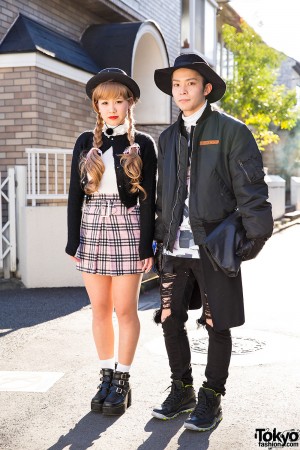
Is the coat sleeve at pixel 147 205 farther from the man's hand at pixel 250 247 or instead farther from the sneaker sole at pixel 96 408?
the sneaker sole at pixel 96 408

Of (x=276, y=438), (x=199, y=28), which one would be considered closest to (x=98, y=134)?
(x=276, y=438)

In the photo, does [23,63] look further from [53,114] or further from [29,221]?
[29,221]

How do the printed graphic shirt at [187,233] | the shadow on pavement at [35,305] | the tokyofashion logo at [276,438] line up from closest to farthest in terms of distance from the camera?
the tokyofashion logo at [276,438] < the printed graphic shirt at [187,233] < the shadow on pavement at [35,305]

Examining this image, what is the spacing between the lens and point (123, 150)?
3.83 meters

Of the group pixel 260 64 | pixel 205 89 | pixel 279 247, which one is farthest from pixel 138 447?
pixel 260 64

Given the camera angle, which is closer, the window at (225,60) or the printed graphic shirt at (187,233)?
the printed graphic shirt at (187,233)

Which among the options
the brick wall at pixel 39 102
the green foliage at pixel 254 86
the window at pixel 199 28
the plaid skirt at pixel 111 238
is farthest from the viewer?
the green foliage at pixel 254 86

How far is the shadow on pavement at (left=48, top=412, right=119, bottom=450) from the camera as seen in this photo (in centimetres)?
336

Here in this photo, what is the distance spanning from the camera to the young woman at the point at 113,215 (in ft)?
12.4

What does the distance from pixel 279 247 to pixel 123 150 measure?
982 cm

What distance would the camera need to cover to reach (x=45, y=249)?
8164 mm

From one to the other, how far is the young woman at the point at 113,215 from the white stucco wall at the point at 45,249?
4.28 meters

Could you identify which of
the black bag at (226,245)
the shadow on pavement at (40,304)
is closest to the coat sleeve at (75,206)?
the black bag at (226,245)

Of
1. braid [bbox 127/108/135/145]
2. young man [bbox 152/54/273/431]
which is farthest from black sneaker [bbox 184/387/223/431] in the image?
braid [bbox 127/108/135/145]
